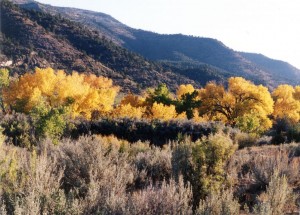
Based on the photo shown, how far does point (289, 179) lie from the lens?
7668mm

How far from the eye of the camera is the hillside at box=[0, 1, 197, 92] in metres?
83.7

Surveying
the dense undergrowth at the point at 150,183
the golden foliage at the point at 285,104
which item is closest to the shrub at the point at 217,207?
the dense undergrowth at the point at 150,183

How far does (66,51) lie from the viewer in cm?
9775

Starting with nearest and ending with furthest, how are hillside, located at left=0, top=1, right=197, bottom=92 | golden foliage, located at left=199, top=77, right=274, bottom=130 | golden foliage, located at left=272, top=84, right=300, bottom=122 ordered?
1. golden foliage, located at left=199, top=77, right=274, bottom=130
2. golden foliage, located at left=272, top=84, right=300, bottom=122
3. hillside, located at left=0, top=1, right=197, bottom=92

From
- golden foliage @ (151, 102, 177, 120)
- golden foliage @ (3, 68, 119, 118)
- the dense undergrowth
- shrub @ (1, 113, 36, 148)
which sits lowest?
golden foliage @ (3, 68, 119, 118)

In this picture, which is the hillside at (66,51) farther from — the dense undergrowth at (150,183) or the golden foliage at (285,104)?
the dense undergrowth at (150,183)

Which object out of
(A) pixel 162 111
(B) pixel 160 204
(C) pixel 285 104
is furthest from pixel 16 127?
(C) pixel 285 104

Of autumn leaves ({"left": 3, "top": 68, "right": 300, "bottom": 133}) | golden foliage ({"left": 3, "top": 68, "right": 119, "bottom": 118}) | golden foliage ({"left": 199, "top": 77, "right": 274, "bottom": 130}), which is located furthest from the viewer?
golden foliage ({"left": 3, "top": 68, "right": 119, "bottom": 118})

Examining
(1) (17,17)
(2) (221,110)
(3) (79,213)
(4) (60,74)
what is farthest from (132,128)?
(1) (17,17)

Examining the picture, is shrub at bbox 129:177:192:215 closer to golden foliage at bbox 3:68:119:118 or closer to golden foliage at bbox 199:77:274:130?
golden foliage at bbox 199:77:274:130

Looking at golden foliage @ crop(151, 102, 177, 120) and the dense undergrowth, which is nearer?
the dense undergrowth

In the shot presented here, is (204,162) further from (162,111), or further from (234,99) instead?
(234,99)

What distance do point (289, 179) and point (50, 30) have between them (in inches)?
4200

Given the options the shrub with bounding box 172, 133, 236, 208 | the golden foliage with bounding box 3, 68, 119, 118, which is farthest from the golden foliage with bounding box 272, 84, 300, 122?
the shrub with bounding box 172, 133, 236, 208
